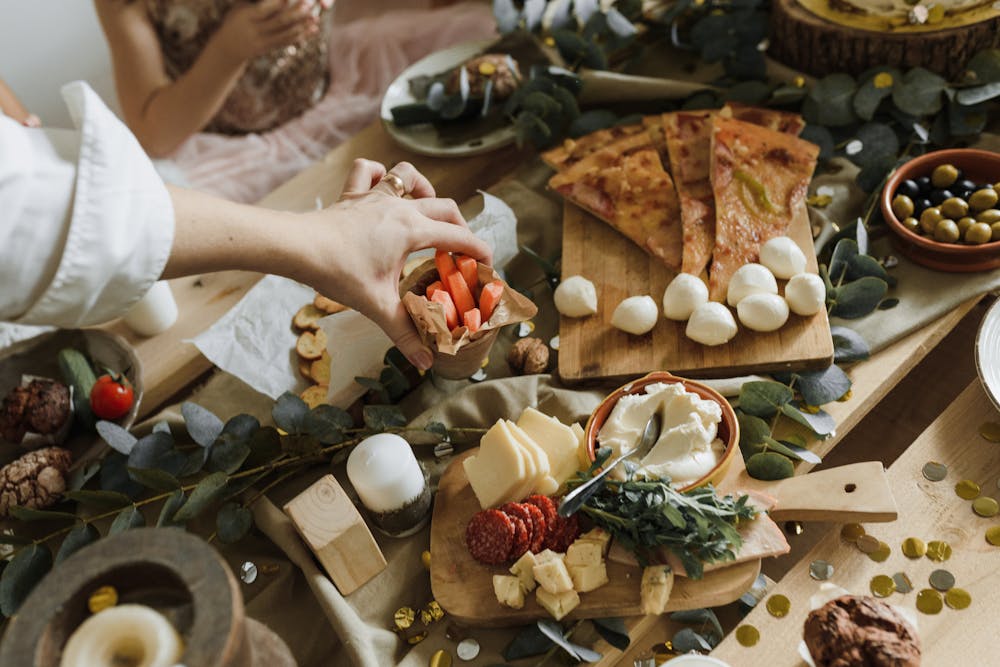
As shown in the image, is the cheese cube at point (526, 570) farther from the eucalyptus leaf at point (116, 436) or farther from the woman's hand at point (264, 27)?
the woman's hand at point (264, 27)

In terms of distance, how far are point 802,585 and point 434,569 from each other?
0.47 m

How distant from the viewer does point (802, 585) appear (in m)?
1.07

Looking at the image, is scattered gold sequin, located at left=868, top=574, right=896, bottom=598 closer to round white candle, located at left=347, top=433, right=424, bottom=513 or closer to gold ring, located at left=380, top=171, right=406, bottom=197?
round white candle, located at left=347, top=433, right=424, bottom=513

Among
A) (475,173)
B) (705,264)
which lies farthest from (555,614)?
(475,173)

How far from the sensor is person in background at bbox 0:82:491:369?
2.80 ft

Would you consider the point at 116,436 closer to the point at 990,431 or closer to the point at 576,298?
the point at 576,298

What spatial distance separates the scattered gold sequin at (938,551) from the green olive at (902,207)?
573 millimetres

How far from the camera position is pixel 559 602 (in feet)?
3.37

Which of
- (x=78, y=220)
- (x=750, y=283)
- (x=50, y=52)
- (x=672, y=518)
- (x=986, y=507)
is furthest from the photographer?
(x=50, y=52)

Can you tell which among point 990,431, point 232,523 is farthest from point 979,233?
point 232,523

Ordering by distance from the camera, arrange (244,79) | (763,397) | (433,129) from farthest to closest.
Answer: (244,79), (433,129), (763,397)

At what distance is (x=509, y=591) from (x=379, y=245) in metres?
0.48

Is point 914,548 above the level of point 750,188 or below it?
below

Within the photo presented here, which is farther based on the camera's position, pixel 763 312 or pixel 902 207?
pixel 902 207
